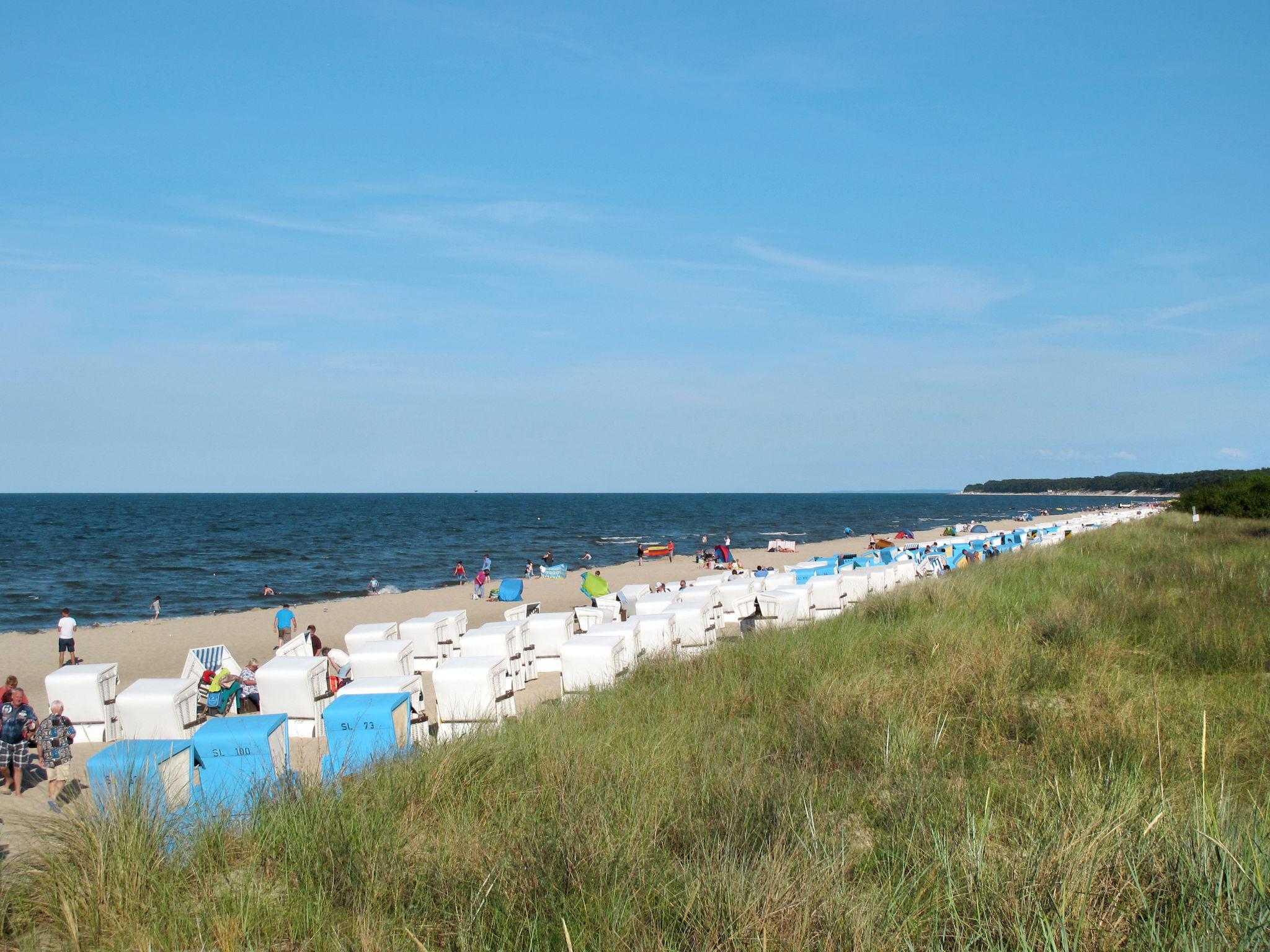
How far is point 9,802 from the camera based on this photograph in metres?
8.39

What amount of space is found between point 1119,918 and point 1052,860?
11.6 inches

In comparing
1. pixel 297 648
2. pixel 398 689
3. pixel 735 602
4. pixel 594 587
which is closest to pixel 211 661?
pixel 297 648

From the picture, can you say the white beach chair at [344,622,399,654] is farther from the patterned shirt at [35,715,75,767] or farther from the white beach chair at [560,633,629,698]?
the patterned shirt at [35,715,75,767]

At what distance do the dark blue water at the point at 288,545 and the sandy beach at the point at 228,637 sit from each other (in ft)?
11.5

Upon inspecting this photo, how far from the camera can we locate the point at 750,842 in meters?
3.89

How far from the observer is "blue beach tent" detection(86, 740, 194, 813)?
4.43 m

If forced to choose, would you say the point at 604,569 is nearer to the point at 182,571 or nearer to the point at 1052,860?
the point at 182,571

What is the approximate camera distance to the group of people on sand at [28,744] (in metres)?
8.70

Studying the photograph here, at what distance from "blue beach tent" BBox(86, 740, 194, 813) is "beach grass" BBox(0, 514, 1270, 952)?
10.8 inches

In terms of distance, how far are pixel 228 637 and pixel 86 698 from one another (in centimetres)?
1169

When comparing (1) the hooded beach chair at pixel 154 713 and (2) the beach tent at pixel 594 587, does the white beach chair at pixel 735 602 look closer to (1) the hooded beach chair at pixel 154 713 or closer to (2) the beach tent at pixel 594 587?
(2) the beach tent at pixel 594 587

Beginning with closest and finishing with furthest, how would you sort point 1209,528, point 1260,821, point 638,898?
point 638,898
point 1260,821
point 1209,528

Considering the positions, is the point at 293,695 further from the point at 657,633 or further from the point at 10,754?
the point at 657,633

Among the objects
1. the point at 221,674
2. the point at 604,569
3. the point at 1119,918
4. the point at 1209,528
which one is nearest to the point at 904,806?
the point at 1119,918
